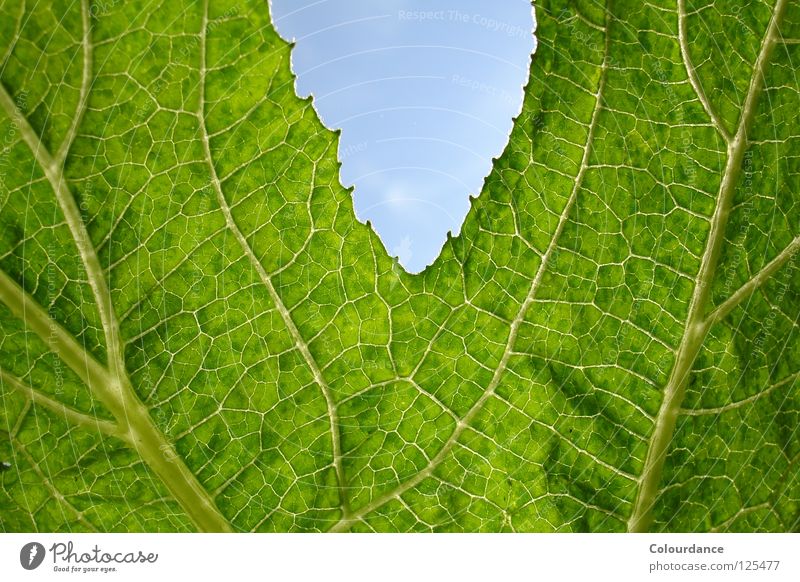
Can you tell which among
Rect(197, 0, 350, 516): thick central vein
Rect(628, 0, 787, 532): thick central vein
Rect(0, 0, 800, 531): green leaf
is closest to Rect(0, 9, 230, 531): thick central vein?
Rect(0, 0, 800, 531): green leaf

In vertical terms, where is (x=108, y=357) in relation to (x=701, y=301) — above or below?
below

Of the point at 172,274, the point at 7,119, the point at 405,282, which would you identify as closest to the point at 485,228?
the point at 405,282

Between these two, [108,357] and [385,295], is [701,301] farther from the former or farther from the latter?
[108,357]

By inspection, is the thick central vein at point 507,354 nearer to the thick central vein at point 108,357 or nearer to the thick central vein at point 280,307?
the thick central vein at point 280,307

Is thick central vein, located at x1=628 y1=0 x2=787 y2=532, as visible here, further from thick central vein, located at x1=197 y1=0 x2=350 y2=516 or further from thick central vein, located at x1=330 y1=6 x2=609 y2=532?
thick central vein, located at x1=197 y1=0 x2=350 y2=516

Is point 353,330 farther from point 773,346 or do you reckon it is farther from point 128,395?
point 773,346

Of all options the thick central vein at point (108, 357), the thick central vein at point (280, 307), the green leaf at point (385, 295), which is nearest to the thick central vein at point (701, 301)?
the green leaf at point (385, 295)

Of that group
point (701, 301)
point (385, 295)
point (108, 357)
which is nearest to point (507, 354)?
point (385, 295)
